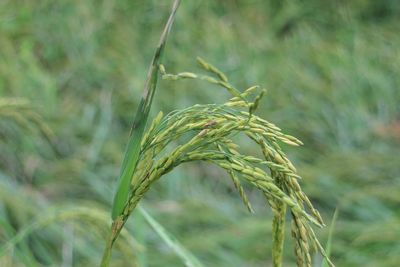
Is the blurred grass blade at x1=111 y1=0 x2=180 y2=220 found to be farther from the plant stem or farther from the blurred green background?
the blurred green background

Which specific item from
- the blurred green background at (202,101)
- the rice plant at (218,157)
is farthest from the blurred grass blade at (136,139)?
→ the blurred green background at (202,101)

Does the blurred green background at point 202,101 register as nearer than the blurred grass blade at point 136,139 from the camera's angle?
No

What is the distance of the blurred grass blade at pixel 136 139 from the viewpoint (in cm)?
72

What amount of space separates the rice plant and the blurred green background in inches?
46.1

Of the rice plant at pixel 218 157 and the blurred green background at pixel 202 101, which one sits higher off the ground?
the rice plant at pixel 218 157

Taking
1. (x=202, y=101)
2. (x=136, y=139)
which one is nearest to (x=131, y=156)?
(x=136, y=139)

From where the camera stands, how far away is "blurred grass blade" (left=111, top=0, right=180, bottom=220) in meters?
0.72

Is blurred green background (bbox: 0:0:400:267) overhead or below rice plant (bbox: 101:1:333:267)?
below

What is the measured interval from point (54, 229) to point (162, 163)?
168 cm

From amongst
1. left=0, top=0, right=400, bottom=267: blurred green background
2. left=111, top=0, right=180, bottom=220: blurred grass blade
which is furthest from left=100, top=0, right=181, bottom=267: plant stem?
left=0, top=0, right=400, bottom=267: blurred green background

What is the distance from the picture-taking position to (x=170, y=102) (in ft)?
10.8

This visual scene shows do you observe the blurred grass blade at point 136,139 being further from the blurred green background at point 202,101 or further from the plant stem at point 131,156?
the blurred green background at point 202,101

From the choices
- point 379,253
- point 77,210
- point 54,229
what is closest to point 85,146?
point 54,229

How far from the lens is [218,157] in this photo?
701 millimetres
